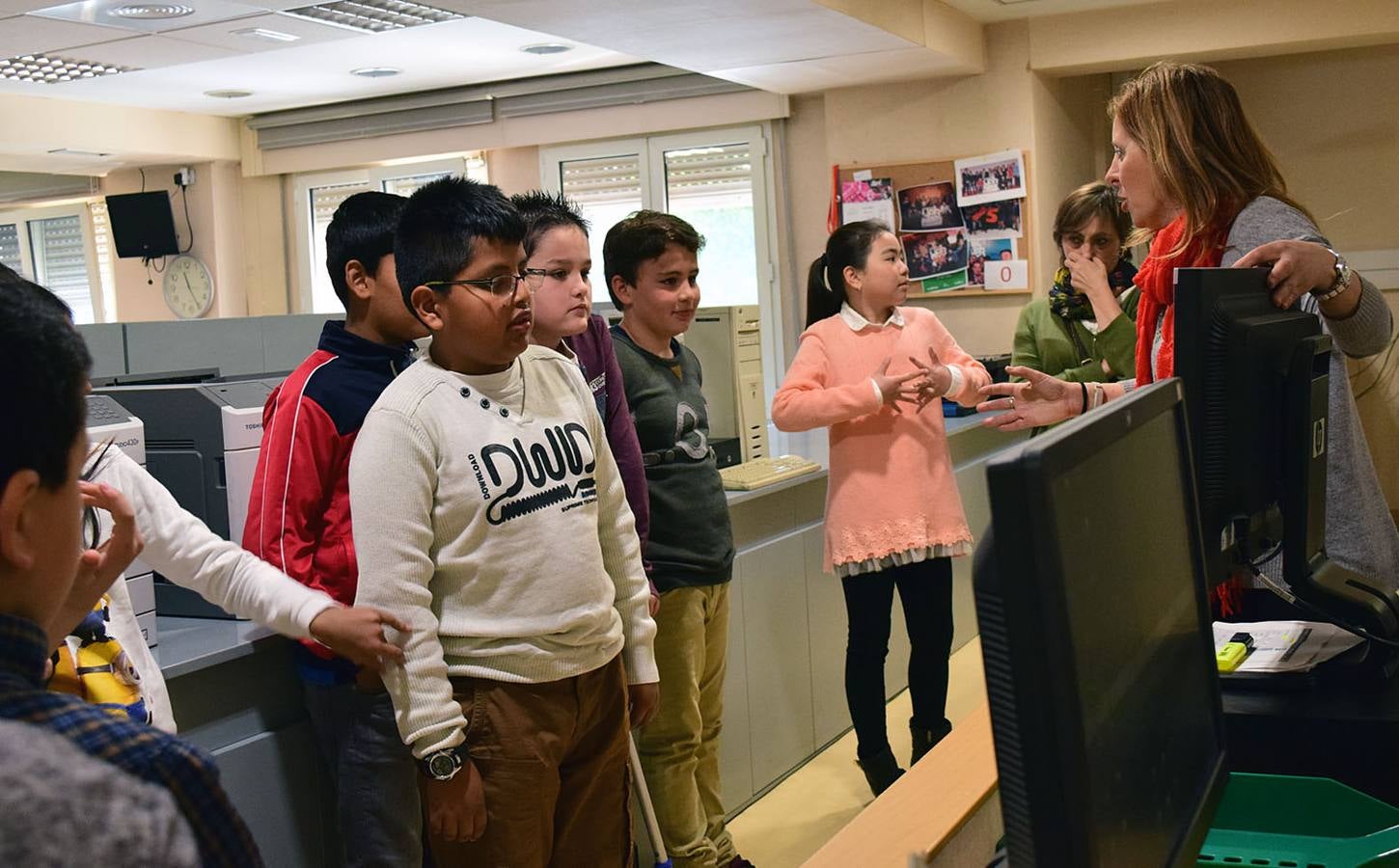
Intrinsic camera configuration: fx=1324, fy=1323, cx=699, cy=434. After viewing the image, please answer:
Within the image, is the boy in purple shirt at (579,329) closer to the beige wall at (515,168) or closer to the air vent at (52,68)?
the air vent at (52,68)

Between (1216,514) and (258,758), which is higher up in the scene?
(1216,514)

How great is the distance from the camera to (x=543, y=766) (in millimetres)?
1673

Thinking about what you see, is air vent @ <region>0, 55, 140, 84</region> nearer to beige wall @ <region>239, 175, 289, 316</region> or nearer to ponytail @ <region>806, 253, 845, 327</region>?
beige wall @ <region>239, 175, 289, 316</region>

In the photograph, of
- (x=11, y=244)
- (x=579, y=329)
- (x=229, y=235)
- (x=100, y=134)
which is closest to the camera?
(x=579, y=329)

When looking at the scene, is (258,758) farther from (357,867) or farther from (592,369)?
(592,369)

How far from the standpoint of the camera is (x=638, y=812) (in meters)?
2.49

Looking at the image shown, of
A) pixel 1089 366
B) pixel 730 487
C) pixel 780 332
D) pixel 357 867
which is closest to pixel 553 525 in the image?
pixel 357 867

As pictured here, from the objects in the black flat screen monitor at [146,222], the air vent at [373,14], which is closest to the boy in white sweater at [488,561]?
the air vent at [373,14]

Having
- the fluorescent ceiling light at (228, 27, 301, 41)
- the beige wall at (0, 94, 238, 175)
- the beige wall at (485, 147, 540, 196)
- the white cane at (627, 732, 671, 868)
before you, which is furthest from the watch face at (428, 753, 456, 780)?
the beige wall at (0, 94, 238, 175)

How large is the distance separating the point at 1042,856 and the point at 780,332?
602 cm

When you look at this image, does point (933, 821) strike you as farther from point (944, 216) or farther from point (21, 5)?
point (944, 216)

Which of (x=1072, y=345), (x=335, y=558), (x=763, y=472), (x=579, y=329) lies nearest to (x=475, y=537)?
(x=335, y=558)

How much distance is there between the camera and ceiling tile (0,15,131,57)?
182 inches

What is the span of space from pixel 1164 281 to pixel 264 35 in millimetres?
4472
